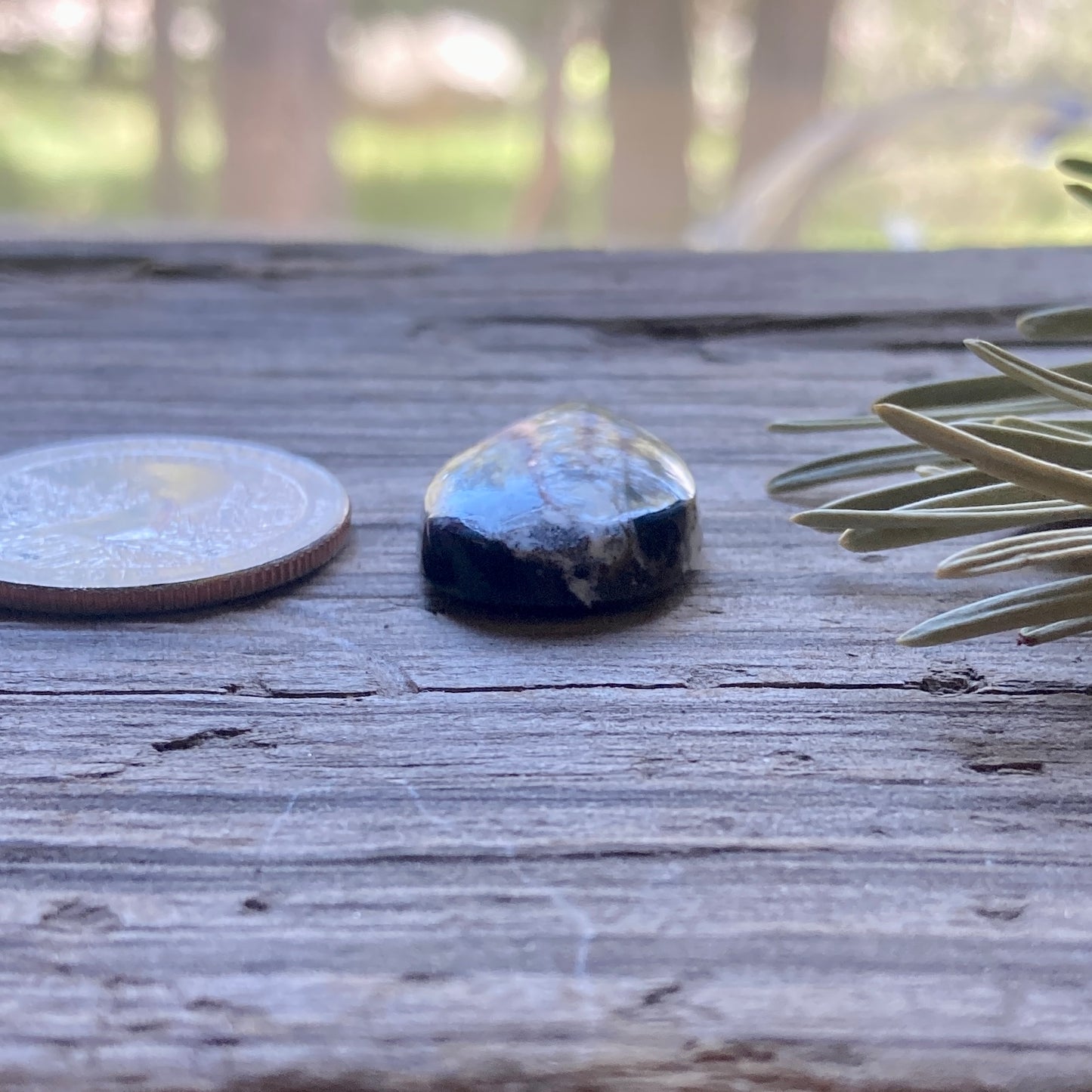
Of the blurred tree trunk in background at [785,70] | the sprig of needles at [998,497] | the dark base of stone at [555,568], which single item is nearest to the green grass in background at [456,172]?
the blurred tree trunk in background at [785,70]

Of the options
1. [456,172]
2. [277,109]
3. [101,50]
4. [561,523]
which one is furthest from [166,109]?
[561,523]

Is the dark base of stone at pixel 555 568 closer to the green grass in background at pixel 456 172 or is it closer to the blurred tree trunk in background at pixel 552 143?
the green grass in background at pixel 456 172

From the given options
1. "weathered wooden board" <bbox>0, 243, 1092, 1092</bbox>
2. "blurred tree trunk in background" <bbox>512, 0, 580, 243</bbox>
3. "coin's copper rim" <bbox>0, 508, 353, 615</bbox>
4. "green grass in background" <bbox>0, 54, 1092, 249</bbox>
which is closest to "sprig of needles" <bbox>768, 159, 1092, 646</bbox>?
"weathered wooden board" <bbox>0, 243, 1092, 1092</bbox>

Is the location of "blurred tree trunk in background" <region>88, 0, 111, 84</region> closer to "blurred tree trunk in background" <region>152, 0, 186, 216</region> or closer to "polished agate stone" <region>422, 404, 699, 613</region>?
"blurred tree trunk in background" <region>152, 0, 186, 216</region>

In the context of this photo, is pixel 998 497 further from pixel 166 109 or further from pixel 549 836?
pixel 166 109

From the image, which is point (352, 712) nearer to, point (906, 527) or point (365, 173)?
point (906, 527)

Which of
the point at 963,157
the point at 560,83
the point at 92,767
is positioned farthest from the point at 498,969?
the point at 560,83
